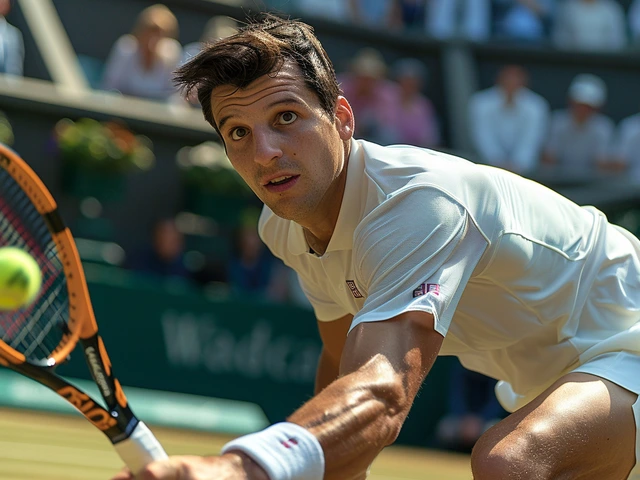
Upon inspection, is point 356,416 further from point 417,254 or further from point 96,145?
point 96,145

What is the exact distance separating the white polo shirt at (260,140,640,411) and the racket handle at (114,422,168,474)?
0.63 m

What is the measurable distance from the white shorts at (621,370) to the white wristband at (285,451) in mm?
1207

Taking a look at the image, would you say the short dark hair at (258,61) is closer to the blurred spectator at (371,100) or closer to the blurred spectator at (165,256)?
the blurred spectator at (165,256)

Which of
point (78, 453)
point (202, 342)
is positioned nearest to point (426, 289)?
point (78, 453)

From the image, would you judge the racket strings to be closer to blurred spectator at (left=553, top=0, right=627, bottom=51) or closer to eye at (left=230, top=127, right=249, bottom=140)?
eye at (left=230, top=127, right=249, bottom=140)

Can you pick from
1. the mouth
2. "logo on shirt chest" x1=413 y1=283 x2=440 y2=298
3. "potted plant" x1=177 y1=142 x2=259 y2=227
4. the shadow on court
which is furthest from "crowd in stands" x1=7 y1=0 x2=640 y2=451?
"logo on shirt chest" x1=413 y1=283 x2=440 y2=298

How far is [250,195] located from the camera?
9172mm

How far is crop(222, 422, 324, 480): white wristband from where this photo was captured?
7.26 ft

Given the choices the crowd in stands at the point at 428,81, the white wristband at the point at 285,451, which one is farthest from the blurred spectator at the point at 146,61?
the white wristband at the point at 285,451

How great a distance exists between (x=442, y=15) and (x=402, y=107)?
2266mm

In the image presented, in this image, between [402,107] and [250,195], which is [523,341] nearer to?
[250,195]

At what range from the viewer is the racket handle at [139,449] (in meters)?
2.80

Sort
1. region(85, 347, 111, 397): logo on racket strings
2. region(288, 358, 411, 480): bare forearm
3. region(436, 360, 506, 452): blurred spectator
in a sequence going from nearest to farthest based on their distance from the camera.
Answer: region(288, 358, 411, 480): bare forearm
region(85, 347, 111, 397): logo on racket strings
region(436, 360, 506, 452): blurred spectator

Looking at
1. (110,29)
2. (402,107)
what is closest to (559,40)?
(402,107)
